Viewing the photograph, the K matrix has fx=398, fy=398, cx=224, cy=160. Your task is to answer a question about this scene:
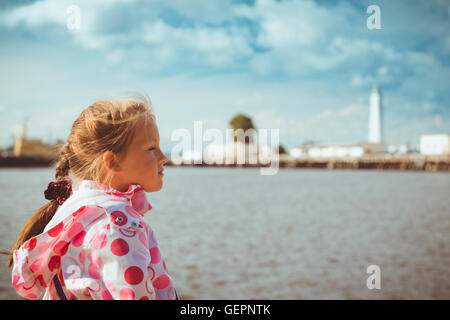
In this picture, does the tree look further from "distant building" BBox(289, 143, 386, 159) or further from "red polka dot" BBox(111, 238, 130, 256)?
"red polka dot" BBox(111, 238, 130, 256)

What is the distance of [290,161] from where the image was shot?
290ft

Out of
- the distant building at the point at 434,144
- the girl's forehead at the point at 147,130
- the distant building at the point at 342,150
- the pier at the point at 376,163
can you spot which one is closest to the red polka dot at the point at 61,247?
the girl's forehead at the point at 147,130

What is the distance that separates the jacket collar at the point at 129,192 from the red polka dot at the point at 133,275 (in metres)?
0.24

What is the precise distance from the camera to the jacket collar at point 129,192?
1213mm

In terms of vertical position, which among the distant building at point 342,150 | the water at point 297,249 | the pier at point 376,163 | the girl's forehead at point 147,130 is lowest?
the water at point 297,249

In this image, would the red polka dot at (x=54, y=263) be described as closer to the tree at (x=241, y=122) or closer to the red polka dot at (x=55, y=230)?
the red polka dot at (x=55, y=230)

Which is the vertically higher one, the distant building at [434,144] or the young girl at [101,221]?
the distant building at [434,144]

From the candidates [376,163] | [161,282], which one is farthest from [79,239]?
[376,163]

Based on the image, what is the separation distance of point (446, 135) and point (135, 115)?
10103 centimetres

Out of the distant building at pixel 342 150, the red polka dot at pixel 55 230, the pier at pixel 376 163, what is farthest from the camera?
the distant building at pixel 342 150

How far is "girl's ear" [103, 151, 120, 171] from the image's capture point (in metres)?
1.23

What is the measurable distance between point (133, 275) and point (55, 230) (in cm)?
29

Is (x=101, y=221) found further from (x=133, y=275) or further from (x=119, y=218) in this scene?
(x=133, y=275)
